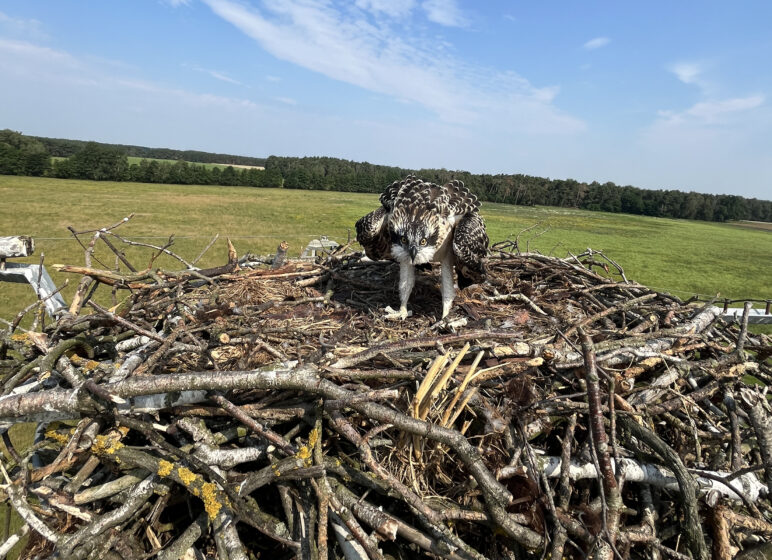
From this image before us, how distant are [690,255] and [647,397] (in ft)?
102

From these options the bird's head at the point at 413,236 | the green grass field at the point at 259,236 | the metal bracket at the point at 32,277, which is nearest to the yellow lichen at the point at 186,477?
the metal bracket at the point at 32,277

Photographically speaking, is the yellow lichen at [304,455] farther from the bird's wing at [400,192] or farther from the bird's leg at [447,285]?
the bird's wing at [400,192]

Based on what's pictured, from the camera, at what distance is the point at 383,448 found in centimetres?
235

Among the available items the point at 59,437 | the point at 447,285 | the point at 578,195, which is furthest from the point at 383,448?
the point at 578,195

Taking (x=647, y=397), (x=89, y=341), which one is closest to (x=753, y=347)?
(x=647, y=397)

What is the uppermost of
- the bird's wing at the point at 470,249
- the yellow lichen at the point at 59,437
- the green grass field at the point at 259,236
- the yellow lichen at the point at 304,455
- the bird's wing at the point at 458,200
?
the bird's wing at the point at 458,200

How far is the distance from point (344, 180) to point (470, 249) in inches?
2629

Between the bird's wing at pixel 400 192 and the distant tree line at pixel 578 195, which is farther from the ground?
the distant tree line at pixel 578 195

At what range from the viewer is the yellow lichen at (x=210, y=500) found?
2.00m

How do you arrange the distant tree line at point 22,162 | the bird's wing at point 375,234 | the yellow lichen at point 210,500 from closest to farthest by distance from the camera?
the yellow lichen at point 210,500, the bird's wing at point 375,234, the distant tree line at point 22,162

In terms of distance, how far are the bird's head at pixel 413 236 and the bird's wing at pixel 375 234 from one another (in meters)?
0.16

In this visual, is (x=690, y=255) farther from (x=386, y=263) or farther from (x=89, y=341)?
(x=89, y=341)

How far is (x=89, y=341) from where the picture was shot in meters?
2.82

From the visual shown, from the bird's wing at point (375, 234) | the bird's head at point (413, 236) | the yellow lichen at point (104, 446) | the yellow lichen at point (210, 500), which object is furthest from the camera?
the bird's wing at point (375, 234)
